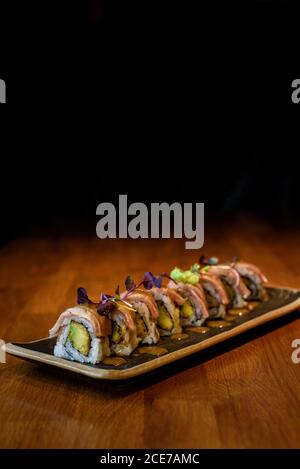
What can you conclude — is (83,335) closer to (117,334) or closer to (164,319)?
(117,334)

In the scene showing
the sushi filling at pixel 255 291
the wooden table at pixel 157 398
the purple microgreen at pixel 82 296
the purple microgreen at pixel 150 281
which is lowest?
the wooden table at pixel 157 398

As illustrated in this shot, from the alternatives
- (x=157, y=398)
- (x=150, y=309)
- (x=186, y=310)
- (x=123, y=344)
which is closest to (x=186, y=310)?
(x=186, y=310)

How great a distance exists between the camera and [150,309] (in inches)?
94.3

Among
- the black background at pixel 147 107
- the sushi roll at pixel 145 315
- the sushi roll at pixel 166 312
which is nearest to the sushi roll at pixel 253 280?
the sushi roll at pixel 166 312

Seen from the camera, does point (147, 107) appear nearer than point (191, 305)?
No

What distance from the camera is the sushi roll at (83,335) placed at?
84.4 inches

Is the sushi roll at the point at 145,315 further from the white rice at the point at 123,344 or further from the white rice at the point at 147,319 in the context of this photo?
the white rice at the point at 123,344

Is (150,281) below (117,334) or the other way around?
the other way around

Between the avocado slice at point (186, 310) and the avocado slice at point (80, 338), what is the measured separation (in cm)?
56

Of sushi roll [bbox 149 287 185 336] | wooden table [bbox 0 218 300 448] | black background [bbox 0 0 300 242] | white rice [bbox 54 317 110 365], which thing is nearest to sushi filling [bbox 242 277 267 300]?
wooden table [bbox 0 218 300 448]

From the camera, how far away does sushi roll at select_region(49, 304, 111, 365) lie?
2145mm

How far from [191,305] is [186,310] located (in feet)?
0.10

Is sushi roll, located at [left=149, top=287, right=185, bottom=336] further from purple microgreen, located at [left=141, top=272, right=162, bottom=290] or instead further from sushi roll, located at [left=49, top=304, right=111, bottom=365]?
sushi roll, located at [left=49, top=304, right=111, bottom=365]
